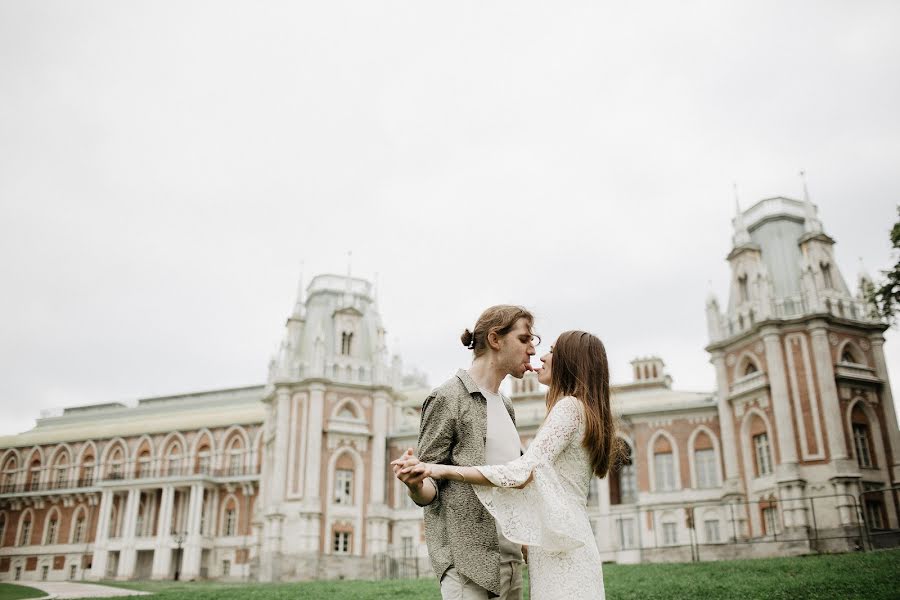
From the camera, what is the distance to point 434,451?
13.1 ft

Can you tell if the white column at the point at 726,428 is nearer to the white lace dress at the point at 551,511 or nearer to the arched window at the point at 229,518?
the white lace dress at the point at 551,511

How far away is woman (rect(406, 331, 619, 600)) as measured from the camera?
3.77 m

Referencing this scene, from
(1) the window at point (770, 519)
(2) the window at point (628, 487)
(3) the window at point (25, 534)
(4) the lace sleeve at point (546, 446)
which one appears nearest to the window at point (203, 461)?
(3) the window at point (25, 534)

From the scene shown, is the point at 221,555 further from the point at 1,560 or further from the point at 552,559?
the point at 552,559

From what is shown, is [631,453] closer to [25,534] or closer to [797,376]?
[797,376]

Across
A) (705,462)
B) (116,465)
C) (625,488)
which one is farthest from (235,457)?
(705,462)

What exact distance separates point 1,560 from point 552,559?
6056 cm

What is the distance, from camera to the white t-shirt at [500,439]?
4207 mm

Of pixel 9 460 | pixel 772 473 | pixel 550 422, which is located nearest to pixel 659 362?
pixel 772 473

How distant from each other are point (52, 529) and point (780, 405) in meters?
49.4

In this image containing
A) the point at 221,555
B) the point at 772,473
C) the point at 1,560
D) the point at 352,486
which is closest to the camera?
the point at 772,473

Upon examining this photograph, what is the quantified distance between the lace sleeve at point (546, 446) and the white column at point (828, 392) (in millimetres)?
27407

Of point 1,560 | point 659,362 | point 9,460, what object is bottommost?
point 1,560

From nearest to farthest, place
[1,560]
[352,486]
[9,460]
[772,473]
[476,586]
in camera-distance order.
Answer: [476,586], [772,473], [352,486], [1,560], [9,460]
